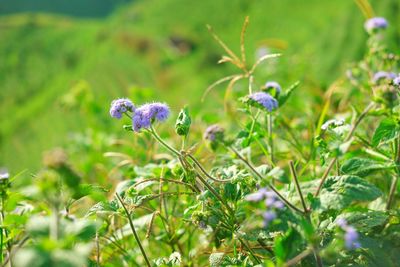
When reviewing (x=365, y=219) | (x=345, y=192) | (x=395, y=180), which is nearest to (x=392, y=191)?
(x=395, y=180)

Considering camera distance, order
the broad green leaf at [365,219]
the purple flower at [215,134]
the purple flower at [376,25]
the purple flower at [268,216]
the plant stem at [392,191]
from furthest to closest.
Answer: the purple flower at [376,25] → the plant stem at [392,191] → the broad green leaf at [365,219] → the purple flower at [215,134] → the purple flower at [268,216]

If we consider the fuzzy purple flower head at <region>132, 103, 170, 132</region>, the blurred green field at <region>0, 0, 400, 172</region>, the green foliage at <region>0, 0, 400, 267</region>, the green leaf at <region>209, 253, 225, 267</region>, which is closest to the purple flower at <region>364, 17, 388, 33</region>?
the green foliage at <region>0, 0, 400, 267</region>

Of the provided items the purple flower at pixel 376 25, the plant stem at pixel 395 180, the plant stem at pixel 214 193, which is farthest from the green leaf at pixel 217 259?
the purple flower at pixel 376 25

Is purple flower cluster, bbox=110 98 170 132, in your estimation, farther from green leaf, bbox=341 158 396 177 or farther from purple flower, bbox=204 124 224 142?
green leaf, bbox=341 158 396 177

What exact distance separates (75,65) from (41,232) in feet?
52.5

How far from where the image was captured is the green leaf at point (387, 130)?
1.31 m

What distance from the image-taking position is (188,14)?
14758 millimetres

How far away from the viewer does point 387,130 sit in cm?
132

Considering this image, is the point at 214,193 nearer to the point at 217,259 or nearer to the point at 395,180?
the point at 217,259

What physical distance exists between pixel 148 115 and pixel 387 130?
607mm

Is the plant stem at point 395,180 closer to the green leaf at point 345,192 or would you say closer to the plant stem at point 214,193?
the green leaf at point 345,192

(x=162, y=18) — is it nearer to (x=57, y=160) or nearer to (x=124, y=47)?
(x=124, y=47)

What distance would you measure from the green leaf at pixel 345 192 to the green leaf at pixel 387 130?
23 cm

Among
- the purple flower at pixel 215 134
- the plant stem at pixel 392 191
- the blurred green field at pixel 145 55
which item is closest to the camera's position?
the purple flower at pixel 215 134
